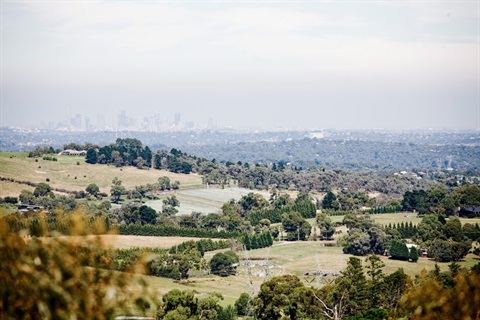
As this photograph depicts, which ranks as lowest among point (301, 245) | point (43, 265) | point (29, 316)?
point (301, 245)

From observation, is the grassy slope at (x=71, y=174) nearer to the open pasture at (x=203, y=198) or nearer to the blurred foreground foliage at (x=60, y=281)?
the open pasture at (x=203, y=198)

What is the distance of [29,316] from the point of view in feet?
22.8

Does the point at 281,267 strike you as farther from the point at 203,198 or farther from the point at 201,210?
the point at 203,198

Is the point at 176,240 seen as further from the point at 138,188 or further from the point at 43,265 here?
the point at 43,265

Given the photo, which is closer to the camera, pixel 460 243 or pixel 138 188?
pixel 460 243

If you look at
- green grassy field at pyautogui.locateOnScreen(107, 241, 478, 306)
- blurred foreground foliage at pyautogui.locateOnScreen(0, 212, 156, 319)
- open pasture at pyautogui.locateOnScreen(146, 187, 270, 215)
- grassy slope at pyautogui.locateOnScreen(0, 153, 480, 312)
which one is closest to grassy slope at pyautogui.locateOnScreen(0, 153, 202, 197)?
grassy slope at pyautogui.locateOnScreen(0, 153, 480, 312)

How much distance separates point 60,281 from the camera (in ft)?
23.4

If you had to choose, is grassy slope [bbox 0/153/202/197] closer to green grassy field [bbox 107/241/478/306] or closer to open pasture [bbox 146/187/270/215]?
open pasture [bbox 146/187/270/215]

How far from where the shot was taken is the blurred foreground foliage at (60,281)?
6918 mm

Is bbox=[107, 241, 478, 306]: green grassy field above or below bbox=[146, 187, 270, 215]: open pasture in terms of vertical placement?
below

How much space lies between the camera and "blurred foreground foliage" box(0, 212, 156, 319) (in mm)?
6918

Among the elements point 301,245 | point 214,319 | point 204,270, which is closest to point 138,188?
point 301,245

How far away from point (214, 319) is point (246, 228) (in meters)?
36.9

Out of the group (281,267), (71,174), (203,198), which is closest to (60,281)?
(281,267)
